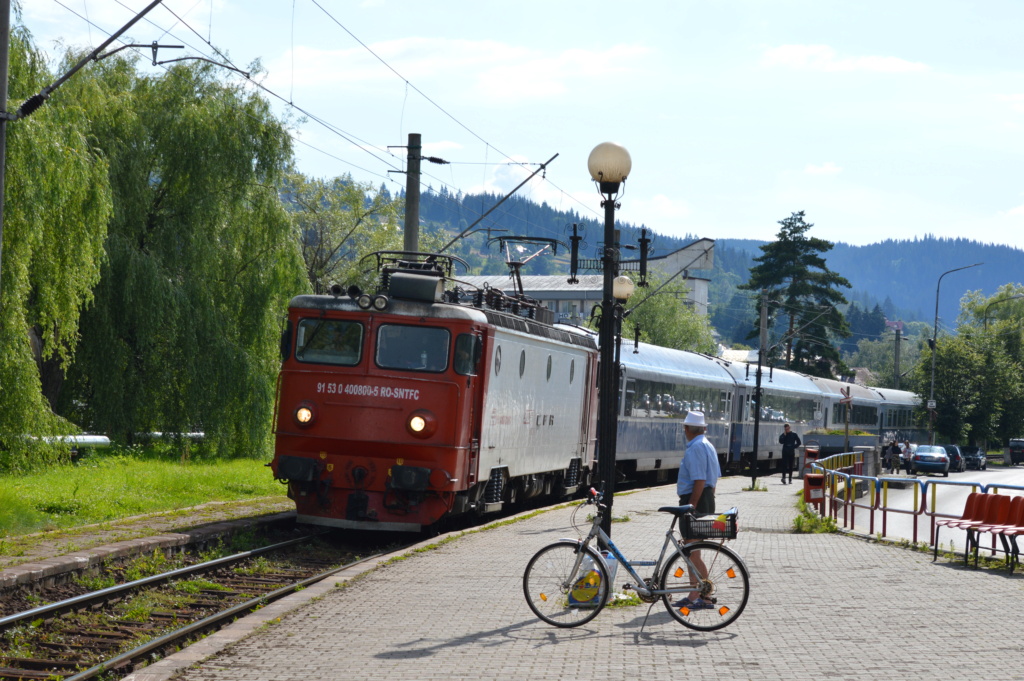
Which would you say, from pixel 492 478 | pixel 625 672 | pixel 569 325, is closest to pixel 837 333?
pixel 569 325

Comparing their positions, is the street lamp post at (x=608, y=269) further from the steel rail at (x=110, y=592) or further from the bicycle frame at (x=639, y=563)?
the steel rail at (x=110, y=592)

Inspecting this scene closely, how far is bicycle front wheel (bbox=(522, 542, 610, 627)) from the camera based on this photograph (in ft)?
32.5

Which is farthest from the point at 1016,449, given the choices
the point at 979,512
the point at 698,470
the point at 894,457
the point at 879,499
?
the point at 698,470

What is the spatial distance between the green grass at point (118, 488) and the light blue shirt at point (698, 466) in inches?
309

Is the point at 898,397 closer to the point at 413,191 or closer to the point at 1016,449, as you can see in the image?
the point at 1016,449

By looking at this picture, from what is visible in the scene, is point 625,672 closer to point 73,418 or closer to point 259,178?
point 73,418

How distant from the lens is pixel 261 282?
26.3 meters

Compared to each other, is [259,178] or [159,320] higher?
[259,178]

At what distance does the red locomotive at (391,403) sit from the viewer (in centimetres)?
1563

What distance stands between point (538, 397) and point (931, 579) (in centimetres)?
780

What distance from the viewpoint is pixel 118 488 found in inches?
750

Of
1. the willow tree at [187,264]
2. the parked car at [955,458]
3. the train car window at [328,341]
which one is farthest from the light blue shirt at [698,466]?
the parked car at [955,458]

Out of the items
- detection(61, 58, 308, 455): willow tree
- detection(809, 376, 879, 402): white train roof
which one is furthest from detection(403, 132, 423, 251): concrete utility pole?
detection(809, 376, 879, 402): white train roof

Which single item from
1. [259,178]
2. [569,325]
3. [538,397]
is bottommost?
[538,397]
